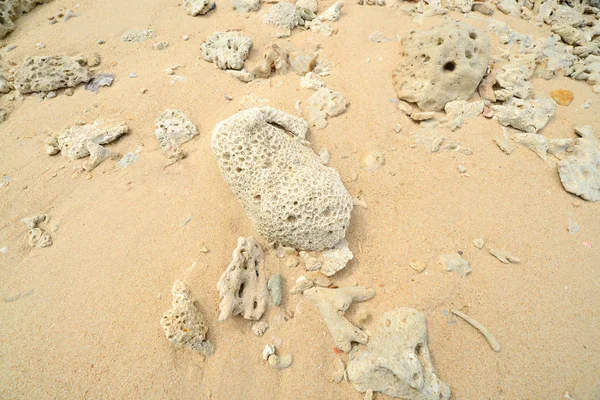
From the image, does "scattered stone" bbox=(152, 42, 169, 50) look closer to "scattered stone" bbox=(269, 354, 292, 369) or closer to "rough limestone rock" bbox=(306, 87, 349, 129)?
"rough limestone rock" bbox=(306, 87, 349, 129)

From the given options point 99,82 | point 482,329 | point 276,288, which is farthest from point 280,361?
point 99,82

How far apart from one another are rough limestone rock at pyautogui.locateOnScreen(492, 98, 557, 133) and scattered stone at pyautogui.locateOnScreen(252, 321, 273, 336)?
2934 millimetres

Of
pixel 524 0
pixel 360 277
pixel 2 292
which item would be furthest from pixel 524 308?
pixel 524 0

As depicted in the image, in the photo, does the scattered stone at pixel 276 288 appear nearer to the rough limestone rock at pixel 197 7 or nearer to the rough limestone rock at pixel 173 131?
the rough limestone rock at pixel 173 131

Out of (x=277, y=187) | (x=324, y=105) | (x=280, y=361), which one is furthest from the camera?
(x=324, y=105)

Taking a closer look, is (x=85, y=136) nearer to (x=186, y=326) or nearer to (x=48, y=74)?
(x=48, y=74)

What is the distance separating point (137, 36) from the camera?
3826 mm

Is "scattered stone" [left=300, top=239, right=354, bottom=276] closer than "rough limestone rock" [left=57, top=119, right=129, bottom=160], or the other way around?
"scattered stone" [left=300, top=239, right=354, bottom=276]

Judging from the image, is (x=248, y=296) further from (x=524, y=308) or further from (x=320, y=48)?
(x=320, y=48)

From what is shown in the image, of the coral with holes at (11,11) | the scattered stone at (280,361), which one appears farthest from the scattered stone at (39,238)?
the coral with holes at (11,11)

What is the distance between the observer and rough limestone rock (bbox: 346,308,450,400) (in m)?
1.80

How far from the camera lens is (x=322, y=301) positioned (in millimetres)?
2111

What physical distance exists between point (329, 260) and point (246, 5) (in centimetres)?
357

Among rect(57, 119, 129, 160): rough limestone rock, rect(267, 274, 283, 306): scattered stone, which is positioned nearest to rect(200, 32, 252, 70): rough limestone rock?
rect(57, 119, 129, 160): rough limestone rock
